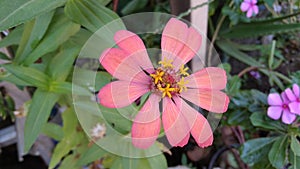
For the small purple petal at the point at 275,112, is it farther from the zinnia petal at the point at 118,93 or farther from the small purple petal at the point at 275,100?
the zinnia petal at the point at 118,93

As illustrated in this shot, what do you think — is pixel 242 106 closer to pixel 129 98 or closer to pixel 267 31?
pixel 267 31

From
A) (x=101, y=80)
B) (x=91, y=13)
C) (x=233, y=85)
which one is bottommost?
(x=233, y=85)

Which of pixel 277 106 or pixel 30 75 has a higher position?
pixel 30 75

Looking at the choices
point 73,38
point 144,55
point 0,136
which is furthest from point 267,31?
point 0,136

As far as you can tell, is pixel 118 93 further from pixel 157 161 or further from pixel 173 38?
pixel 157 161

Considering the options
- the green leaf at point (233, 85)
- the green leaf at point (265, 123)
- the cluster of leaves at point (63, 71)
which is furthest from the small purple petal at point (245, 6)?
the cluster of leaves at point (63, 71)

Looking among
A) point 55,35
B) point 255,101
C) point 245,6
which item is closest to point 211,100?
point 55,35

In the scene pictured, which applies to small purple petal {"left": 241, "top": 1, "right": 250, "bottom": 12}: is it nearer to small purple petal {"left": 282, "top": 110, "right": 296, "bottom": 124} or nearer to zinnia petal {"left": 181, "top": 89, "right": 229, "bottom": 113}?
small purple petal {"left": 282, "top": 110, "right": 296, "bottom": 124}

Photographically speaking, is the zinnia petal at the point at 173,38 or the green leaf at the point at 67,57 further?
the green leaf at the point at 67,57
